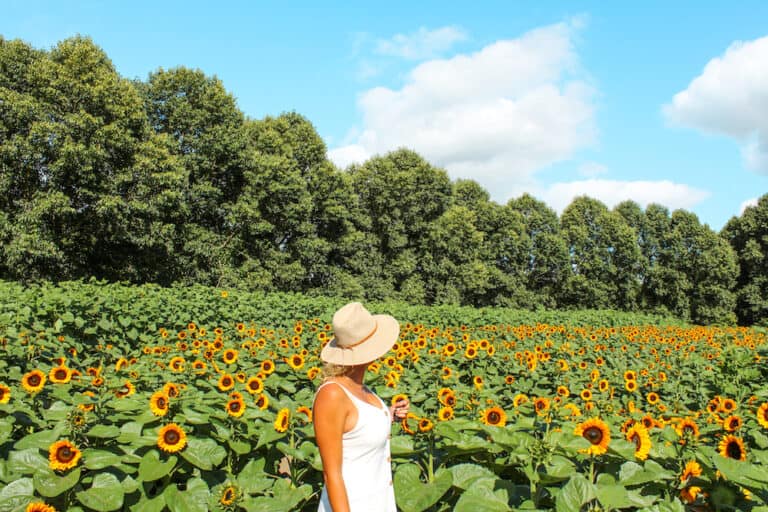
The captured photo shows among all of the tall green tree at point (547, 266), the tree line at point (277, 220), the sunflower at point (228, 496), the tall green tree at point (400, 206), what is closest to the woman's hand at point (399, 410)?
the sunflower at point (228, 496)

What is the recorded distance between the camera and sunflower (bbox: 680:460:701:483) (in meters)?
2.25

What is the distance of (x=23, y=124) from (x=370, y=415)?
2189 cm

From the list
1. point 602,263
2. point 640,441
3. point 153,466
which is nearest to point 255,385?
point 153,466

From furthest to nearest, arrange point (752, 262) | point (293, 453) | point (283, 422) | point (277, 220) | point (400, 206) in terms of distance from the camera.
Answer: point (752, 262) < point (400, 206) < point (277, 220) < point (283, 422) < point (293, 453)

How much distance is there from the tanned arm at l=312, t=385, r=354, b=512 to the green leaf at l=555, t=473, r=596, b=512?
78 cm

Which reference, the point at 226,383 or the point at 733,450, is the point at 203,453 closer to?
the point at 226,383

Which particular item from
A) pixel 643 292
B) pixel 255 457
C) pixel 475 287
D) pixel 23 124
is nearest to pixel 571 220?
pixel 643 292

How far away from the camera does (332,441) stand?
2.16 metres

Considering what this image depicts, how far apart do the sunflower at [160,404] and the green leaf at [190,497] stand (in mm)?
354

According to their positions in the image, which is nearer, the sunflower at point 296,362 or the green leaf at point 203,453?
the green leaf at point 203,453

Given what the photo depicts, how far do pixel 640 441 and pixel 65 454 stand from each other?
7.49 ft

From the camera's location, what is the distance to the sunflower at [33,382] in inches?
114

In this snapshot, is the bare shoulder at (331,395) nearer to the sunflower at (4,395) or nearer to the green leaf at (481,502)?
the green leaf at (481,502)

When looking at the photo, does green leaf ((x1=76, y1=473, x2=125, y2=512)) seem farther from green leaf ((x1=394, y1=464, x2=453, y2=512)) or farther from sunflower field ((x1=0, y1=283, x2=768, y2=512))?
green leaf ((x1=394, y1=464, x2=453, y2=512))
